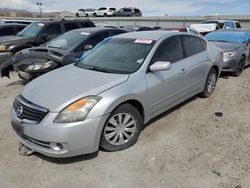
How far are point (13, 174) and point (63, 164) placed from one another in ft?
2.00

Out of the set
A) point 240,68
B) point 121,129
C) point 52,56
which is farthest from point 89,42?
point 240,68

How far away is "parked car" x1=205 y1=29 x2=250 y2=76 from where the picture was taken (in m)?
8.22

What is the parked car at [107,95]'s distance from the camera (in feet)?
11.2

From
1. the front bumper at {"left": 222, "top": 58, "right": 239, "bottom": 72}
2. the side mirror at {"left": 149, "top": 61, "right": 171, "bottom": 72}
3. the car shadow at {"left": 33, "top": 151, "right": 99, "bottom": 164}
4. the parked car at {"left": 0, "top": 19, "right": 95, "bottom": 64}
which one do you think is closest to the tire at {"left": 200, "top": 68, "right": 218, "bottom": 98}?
the front bumper at {"left": 222, "top": 58, "right": 239, "bottom": 72}

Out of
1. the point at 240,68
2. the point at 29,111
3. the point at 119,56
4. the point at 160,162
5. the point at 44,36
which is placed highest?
the point at 119,56

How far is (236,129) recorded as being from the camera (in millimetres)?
4664

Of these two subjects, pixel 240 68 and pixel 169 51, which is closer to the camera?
pixel 169 51

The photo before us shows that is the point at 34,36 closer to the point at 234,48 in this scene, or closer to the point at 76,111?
the point at 234,48

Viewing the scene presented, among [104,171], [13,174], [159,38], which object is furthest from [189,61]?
[13,174]

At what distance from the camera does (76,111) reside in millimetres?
3402

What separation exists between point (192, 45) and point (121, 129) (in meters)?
2.64

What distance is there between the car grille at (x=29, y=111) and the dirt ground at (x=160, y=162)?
60 cm

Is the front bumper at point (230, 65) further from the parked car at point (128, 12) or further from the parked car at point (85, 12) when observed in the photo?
the parked car at point (85, 12)

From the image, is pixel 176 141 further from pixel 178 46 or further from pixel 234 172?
pixel 178 46
